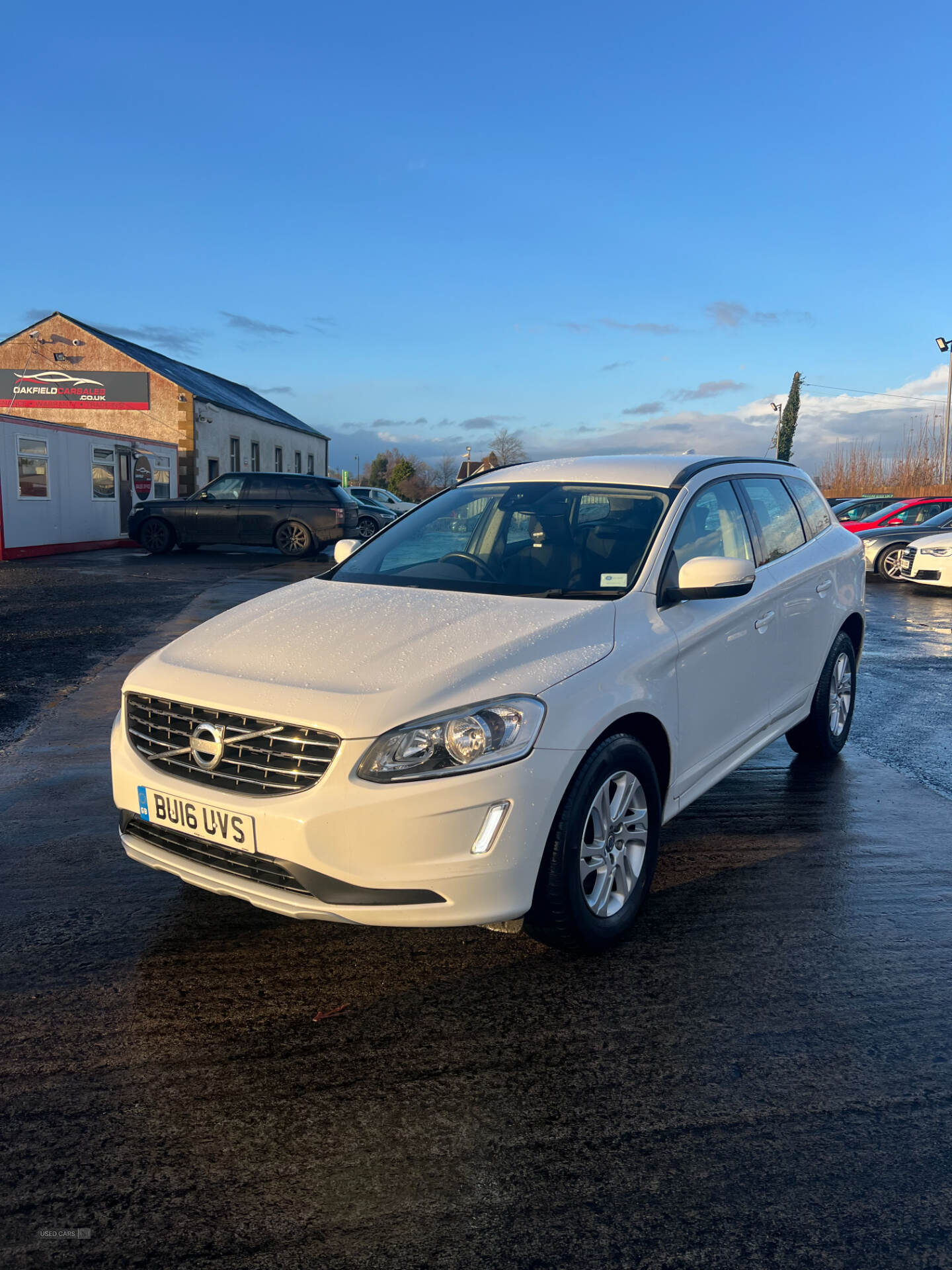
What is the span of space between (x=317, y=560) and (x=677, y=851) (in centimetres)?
1858

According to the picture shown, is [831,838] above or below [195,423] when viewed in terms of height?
below

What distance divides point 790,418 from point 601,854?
8144cm

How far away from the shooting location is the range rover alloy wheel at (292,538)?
22.2 m

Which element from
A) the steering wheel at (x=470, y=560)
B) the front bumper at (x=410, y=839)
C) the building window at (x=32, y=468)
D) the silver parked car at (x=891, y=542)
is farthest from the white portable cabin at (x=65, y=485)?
A: the front bumper at (x=410, y=839)

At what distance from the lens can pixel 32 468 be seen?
66.0 feet

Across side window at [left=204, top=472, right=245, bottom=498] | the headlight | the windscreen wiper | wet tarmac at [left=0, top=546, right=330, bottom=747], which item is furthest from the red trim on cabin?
the headlight

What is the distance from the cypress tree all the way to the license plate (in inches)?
3147

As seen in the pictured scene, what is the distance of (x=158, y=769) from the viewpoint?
3150 millimetres

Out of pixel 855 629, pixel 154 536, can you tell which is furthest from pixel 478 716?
pixel 154 536

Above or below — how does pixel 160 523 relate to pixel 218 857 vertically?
above

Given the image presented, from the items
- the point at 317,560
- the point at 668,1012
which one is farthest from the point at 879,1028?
the point at 317,560

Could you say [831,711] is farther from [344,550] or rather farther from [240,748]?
Answer: [240,748]

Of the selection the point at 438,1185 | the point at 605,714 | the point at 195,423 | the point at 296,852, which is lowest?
the point at 438,1185

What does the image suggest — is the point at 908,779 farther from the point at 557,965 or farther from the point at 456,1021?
the point at 456,1021
